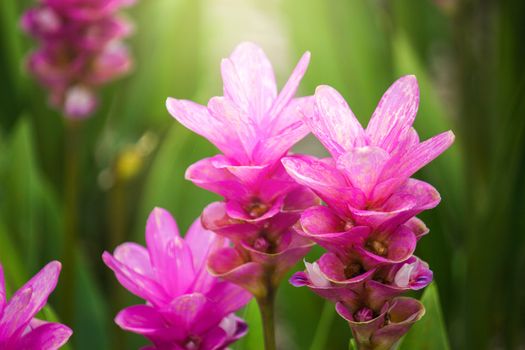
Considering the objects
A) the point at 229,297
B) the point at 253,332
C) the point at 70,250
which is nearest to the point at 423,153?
the point at 229,297

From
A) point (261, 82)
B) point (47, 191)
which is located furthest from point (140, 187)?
point (261, 82)

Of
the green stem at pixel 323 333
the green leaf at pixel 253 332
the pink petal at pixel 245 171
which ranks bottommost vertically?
the green stem at pixel 323 333

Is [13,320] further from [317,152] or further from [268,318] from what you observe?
[317,152]

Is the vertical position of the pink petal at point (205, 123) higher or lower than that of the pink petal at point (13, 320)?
higher

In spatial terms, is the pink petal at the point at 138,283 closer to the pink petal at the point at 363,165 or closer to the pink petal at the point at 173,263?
the pink petal at the point at 173,263

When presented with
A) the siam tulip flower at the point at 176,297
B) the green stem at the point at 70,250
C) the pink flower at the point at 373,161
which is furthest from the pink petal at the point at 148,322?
the green stem at the point at 70,250

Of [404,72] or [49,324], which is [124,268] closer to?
[49,324]

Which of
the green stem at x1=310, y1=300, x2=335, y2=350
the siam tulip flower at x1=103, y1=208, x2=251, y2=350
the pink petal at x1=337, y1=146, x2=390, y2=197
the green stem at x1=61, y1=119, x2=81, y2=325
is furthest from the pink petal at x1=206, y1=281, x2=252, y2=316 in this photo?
the green stem at x1=61, y1=119, x2=81, y2=325

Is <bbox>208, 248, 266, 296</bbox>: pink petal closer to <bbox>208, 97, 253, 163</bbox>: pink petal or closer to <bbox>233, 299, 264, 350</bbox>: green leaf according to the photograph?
<bbox>208, 97, 253, 163</bbox>: pink petal
